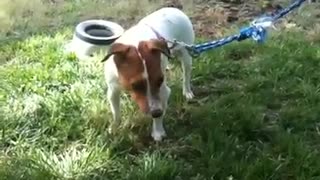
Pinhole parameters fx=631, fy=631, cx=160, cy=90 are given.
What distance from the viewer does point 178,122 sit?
4523 millimetres

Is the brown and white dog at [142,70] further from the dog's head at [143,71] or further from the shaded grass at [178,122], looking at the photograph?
the shaded grass at [178,122]

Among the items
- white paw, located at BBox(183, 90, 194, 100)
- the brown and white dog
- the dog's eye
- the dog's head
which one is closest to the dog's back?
the brown and white dog

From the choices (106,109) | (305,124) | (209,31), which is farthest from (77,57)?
(305,124)

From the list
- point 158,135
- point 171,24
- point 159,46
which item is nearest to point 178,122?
point 158,135

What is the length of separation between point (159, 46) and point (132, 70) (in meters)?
0.23

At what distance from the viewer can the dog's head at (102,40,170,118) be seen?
379 centimetres

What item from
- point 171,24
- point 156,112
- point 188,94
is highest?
point 171,24

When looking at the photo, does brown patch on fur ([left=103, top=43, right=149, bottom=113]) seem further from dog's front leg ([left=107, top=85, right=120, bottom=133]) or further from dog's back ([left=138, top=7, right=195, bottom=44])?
dog's back ([left=138, top=7, right=195, bottom=44])

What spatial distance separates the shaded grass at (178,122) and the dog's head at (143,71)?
14.1 inches

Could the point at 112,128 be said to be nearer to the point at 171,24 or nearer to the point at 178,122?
the point at 178,122

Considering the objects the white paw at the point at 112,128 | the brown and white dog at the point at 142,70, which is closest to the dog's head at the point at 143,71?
the brown and white dog at the point at 142,70

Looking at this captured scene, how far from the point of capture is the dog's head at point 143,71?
149 inches

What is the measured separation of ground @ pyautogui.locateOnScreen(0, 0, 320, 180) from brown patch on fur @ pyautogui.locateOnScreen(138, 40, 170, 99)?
17.8 inches

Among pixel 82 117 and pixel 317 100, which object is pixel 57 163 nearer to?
pixel 82 117
